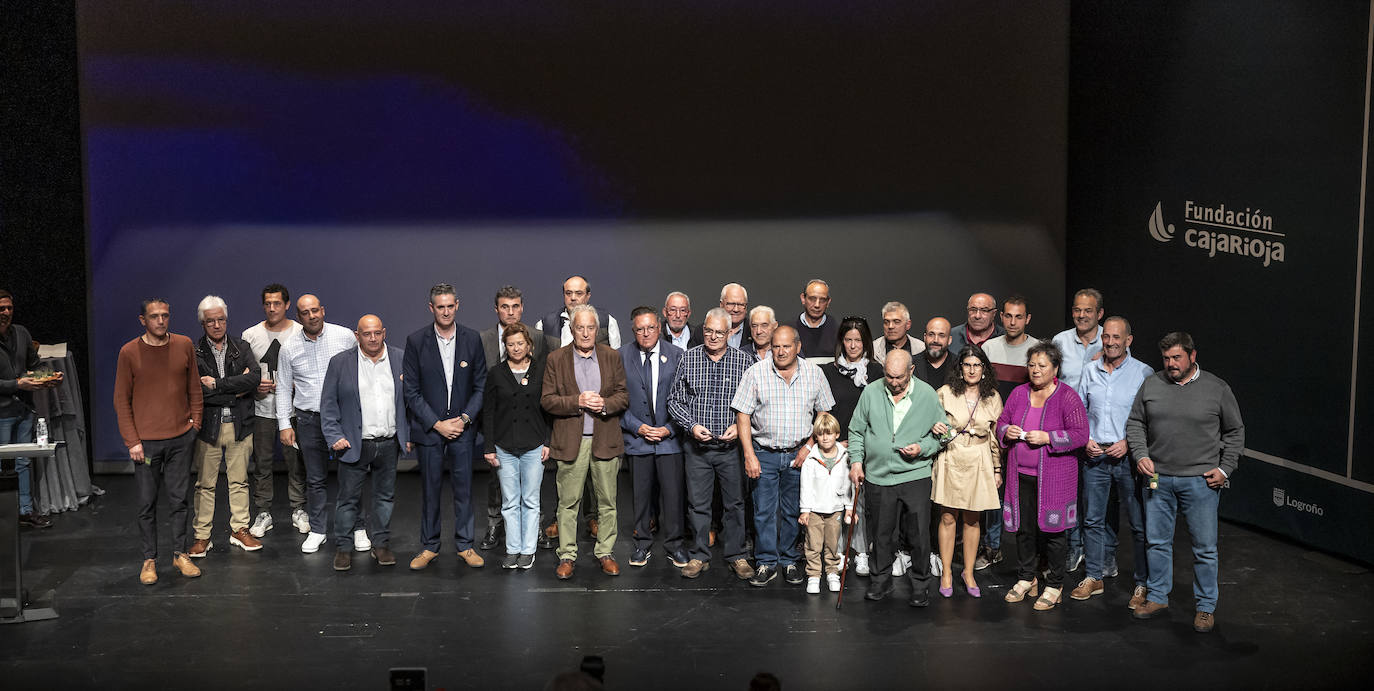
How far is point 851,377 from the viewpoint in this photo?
22.1 ft

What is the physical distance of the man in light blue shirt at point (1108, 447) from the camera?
6.25 metres

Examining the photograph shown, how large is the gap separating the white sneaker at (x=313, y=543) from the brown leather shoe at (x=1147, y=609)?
452cm

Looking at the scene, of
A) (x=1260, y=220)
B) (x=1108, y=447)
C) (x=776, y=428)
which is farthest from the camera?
(x=1260, y=220)

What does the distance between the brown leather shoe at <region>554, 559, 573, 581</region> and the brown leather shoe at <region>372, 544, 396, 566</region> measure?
3.11 ft

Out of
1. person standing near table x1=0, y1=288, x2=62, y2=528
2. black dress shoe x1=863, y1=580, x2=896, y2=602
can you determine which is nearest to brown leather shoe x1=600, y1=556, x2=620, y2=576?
black dress shoe x1=863, y1=580, x2=896, y2=602

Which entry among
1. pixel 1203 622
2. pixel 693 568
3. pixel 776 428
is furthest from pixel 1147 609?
pixel 693 568

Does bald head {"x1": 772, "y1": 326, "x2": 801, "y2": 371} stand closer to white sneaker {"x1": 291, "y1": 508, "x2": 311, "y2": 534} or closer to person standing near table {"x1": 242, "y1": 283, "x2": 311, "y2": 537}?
person standing near table {"x1": 242, "y1": 283, "x2": 311, "y2": 537}

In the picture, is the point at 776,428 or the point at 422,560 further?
the point at 422,560

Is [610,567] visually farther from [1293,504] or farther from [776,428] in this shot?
[1293,504]

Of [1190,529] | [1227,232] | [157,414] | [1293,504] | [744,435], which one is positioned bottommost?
[1293,504]

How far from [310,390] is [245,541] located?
1.01 metres

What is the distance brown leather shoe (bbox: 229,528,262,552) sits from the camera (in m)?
7.20

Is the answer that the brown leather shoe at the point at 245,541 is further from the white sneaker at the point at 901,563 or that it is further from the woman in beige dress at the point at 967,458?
the woman in beige dress at the point at 967,458

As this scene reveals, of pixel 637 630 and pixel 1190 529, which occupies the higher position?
pixel 1190 529
